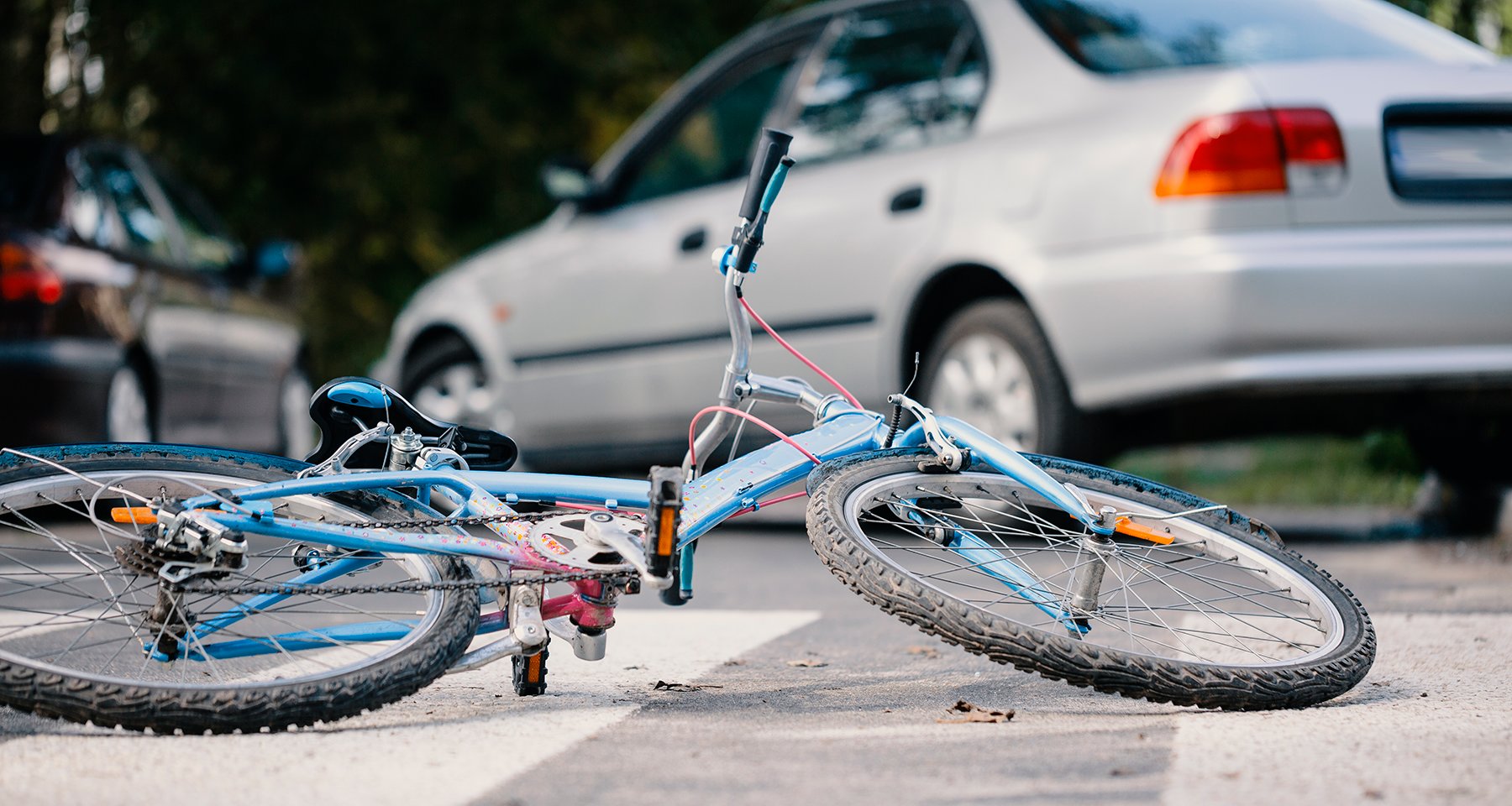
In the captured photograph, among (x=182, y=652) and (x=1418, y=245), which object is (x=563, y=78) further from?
(x=182, y=652)

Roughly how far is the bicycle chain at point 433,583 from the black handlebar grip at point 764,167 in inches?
25.2

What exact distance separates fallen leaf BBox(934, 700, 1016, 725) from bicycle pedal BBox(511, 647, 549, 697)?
29.2 inches

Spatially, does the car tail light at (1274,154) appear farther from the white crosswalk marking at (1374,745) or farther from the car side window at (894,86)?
the white crosswalk marking at (1374,745)

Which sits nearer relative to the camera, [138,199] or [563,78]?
[138,199]

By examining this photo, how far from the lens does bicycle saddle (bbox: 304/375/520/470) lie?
143 inches

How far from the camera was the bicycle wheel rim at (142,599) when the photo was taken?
3.30 m

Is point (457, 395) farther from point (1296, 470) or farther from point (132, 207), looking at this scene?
point (1296, 470)

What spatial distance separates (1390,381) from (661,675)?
2661 millimetres

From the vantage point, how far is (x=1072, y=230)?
582 cm

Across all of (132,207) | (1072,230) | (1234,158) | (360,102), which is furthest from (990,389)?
(360,102)

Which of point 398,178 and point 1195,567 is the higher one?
point 398,178

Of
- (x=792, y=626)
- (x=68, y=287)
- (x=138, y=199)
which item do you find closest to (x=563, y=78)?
(x=138, y=199)

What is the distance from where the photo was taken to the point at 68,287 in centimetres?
710

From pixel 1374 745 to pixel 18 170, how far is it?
5859 mm
